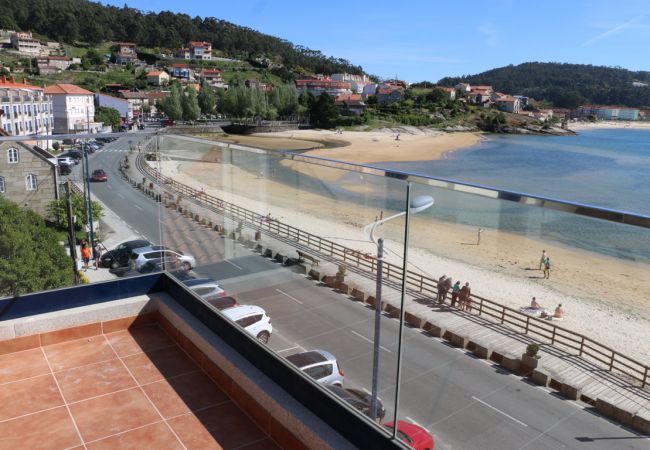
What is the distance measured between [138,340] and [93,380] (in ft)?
1.52

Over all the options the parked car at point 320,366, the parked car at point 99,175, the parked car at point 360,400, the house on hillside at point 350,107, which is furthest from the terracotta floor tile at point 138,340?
the house on hillside at point 350,107

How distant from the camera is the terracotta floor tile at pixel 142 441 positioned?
212 centimetres

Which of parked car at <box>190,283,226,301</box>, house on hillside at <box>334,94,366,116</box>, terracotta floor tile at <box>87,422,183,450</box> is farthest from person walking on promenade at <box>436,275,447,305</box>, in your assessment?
house on hillside at <box>334,94,366,116</box>

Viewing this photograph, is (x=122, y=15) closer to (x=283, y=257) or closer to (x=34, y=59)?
(x=34, y=59)

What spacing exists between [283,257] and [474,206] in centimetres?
115

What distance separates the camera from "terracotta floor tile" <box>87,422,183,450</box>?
2125 millimetres

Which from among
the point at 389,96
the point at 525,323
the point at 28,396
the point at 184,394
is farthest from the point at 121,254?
the point at 389,96

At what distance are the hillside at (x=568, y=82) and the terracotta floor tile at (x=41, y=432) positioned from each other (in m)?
147

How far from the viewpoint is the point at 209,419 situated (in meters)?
2.34

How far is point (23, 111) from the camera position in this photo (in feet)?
117

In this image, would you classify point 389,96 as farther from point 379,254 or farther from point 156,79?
point 379,254

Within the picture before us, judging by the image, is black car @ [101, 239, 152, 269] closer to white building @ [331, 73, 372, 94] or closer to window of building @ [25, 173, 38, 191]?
window of building @ [25, 173, 38, 191]

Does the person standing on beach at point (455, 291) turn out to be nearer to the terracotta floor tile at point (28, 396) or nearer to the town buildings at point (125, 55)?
the terracotta floor tile at point (28, 396)

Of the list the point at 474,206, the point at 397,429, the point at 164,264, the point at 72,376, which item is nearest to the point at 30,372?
the point at 72,376
